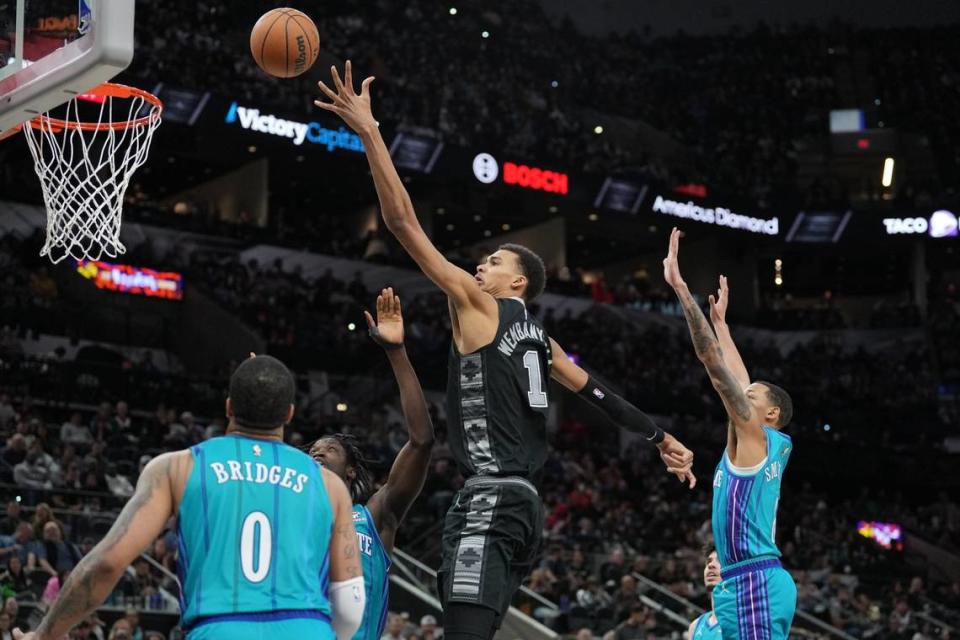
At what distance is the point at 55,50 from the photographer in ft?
23.8

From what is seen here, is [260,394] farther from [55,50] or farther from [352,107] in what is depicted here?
[55,50]

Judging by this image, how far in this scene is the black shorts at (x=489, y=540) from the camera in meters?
5.45

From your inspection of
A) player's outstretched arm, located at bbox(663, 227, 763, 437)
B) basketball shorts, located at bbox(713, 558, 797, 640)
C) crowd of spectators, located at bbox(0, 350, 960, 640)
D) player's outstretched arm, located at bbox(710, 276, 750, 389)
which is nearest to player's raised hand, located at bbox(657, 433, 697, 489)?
player's outstretched arm, located at bbox(663, 227, 763, 437)

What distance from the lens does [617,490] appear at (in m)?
24.6

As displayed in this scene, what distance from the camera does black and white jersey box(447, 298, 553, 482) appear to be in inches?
224

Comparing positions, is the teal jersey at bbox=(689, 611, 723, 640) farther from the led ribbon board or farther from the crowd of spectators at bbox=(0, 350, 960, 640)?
the led ribbon board

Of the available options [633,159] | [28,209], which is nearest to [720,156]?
[633,159]

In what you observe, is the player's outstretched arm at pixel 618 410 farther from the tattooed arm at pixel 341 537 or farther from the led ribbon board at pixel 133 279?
the led ribbon board at pixel 133 279

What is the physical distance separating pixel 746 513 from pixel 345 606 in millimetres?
3007

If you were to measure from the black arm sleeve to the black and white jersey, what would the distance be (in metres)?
0.48

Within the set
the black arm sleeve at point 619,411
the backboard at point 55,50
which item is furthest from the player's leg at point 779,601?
the backboard at point 55,50

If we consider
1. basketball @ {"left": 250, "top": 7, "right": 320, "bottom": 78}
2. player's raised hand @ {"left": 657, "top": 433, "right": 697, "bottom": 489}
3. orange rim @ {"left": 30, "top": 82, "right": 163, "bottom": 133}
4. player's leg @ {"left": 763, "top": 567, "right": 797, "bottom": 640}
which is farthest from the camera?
orange rim @ {"left": 30, "top": 82, "right": 163, "bottom": 133}

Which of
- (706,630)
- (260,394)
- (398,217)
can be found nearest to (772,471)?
(706,630)

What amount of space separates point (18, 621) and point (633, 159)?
29.0 meters
